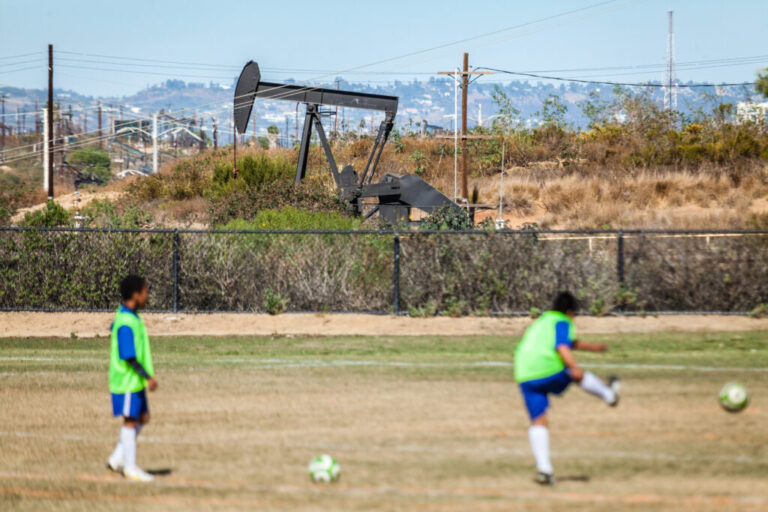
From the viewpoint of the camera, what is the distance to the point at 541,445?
7.45m

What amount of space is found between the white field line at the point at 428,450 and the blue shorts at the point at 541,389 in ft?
4.05

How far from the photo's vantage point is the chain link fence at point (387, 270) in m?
19.0

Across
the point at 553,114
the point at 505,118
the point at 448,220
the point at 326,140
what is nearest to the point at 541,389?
the point at 448,220

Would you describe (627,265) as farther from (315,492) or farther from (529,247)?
(315,492)

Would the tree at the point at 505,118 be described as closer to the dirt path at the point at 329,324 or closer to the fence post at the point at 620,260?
the fence post at the point at 620,260

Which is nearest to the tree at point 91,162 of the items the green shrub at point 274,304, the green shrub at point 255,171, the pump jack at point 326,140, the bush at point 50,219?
the green shrub at point 255,171

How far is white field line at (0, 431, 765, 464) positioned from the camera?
8.30 metres

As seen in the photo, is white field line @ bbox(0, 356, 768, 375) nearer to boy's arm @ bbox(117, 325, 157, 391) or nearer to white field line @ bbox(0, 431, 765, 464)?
white field line @ bbox(0, 431, 765, 464)

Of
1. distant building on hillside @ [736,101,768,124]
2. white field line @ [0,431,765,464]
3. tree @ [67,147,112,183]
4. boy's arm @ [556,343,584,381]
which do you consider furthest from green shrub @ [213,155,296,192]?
tree @ [67,147,112,183]

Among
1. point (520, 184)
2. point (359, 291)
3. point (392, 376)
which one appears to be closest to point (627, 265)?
point (359, 291)

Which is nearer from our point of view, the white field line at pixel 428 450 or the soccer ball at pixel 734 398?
the white field line at pixel 428 450

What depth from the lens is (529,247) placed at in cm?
1936

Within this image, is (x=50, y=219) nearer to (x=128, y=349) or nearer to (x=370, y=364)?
(x=370, y=364)

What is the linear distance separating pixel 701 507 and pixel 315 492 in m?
3.20
